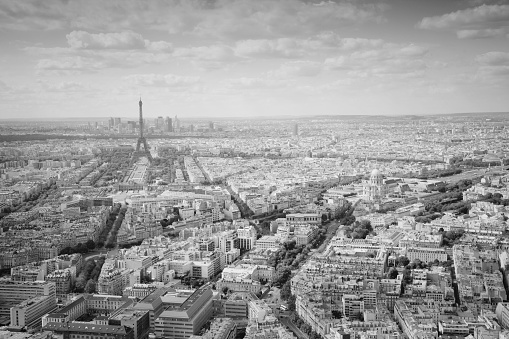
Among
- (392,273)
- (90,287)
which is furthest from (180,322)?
(392,273)

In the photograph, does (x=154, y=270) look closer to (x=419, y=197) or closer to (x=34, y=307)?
(x=34, y=307)

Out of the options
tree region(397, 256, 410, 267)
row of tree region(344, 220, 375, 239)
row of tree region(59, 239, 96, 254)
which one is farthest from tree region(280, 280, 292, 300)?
row of tree region(59, 239, 96, 254)

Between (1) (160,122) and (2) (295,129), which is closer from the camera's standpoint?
(1) (160,122)

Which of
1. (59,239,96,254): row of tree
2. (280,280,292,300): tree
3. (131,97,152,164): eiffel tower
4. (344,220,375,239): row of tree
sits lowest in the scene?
(280,280,292,300): tree

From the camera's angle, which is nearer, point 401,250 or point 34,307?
point 34,307

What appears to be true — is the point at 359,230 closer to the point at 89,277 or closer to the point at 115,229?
the point at 115,229

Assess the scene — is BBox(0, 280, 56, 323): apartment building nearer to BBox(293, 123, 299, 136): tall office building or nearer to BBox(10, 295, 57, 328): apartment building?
BBox(10, 295, 57, 328): apartment building

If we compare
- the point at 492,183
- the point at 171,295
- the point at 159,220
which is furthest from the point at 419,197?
the point at 171,295

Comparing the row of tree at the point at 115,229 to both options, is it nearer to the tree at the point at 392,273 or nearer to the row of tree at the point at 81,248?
the row of tree at the point at 81,248
